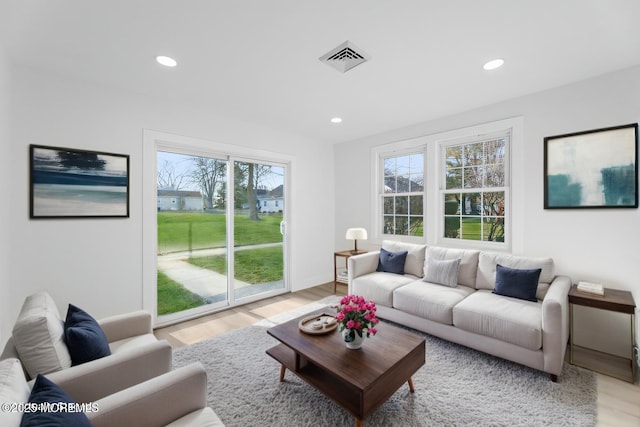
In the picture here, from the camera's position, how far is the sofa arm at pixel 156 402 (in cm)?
111

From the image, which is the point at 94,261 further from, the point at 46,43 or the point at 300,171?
the point at 300,171

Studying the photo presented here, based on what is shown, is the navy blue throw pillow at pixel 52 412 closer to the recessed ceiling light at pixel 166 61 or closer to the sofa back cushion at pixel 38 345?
the sofa back cushion at pixel 38 345

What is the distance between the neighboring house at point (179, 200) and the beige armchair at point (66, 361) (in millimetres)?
1745

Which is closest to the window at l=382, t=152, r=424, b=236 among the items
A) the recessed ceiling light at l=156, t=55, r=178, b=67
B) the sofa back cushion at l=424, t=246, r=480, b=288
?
the sofa back cushion at l=424, t=246, r=480, b=288

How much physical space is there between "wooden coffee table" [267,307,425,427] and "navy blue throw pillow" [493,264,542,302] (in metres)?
1.30

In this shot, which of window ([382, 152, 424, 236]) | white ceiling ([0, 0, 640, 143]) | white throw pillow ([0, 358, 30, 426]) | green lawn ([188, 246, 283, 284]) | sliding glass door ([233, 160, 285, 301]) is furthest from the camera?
window ([382, 152, 424, 236])

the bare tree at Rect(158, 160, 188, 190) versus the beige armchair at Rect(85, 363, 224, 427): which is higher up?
the bare tree at Rect(158, 160, 188, 190)

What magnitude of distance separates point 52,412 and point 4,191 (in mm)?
2229

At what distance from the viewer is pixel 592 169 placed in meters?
2.65

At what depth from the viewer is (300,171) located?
181 inches

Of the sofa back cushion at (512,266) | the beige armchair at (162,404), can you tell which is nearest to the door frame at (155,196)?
the beige armchair at (162,404)

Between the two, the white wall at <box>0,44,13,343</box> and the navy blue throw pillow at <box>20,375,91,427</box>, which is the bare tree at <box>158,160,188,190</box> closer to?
the white wall at <box>0,44,13,343</box>

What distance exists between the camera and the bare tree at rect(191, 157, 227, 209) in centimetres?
355

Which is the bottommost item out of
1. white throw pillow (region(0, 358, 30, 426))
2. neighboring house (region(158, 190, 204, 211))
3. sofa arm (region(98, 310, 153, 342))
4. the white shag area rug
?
the white shag area rug
